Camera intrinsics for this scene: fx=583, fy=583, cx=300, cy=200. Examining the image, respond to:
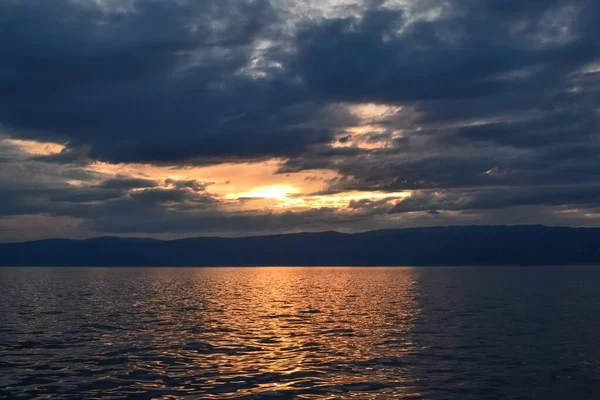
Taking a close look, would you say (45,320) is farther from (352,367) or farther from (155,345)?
(352,367)

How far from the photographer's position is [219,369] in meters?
34.5

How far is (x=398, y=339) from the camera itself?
46844 millimetres

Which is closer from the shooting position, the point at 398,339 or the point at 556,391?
the point at 556,391

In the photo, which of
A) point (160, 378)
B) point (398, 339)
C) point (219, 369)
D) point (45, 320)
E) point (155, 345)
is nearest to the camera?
point (160, 378)

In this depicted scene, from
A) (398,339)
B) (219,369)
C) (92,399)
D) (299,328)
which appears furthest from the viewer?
(299,328)

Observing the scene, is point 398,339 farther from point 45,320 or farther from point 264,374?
point 45,320

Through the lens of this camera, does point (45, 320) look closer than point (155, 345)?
No

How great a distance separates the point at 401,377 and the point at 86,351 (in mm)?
22042

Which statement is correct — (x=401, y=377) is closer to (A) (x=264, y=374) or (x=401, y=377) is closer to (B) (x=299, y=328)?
(A) (x=264, y=374)

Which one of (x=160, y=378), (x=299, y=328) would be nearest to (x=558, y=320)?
(x=299, y=328)

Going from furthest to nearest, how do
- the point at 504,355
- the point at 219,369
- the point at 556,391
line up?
the point at 504,355
the point at 219,369
the point at 556,391

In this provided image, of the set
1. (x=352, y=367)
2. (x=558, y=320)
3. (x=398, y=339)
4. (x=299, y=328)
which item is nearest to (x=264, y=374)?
(x=352, y=367)

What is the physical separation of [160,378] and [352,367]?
447 inches

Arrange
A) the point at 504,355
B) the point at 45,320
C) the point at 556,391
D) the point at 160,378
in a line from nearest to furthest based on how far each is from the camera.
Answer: the point at 556,391 → the point at 160,378 → the point at 504,355 → the point at 45,320
